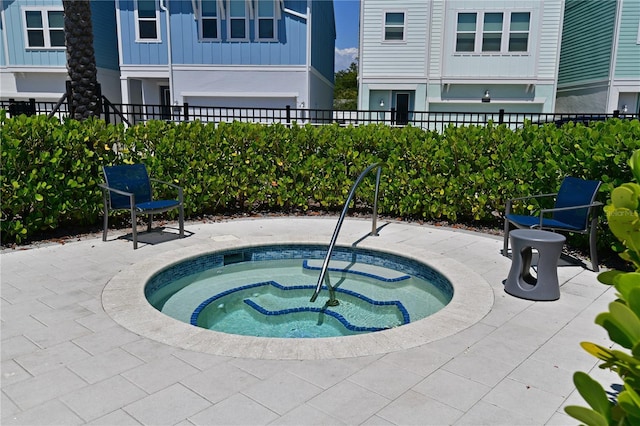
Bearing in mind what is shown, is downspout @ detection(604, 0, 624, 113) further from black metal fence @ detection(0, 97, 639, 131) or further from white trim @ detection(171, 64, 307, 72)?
white trim @ detection(171, 64, 307, 72)

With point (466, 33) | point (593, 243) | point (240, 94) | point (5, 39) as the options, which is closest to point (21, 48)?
point (5, 39)

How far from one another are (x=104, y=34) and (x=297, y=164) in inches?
678

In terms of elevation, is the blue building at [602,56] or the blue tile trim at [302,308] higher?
the blue building at [602,56]

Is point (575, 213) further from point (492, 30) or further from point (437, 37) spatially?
point (492, 30)

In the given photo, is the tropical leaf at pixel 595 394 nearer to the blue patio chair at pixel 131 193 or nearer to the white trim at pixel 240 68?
the blue patio chair at pixel 131 193

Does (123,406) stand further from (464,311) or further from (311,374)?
(464,311)

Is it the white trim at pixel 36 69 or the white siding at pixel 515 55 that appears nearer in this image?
the white siding at pixel 515 55

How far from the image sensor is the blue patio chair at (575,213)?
5621 mm

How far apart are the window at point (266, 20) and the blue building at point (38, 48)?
7.59 m

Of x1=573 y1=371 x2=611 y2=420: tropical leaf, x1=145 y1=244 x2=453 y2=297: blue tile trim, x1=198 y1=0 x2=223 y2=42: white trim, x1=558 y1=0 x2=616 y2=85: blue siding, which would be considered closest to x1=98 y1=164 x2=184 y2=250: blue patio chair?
x1=145 y1=244 x2=453 y2=297: blue tile trim

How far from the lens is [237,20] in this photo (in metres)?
18.2

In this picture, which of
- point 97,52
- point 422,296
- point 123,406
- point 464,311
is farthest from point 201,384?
point 97,52

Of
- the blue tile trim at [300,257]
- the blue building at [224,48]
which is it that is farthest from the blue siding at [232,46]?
the blue tile trim at [300,257]

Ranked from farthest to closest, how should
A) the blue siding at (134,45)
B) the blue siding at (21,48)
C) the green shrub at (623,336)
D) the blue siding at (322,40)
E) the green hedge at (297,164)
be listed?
1. the blue siding at (21,48)
2. the blue siding at (322,40)
3. the blue siding at (134,45)
4. the green hedge at (297,164)
5. the green shrub at (623,336)
